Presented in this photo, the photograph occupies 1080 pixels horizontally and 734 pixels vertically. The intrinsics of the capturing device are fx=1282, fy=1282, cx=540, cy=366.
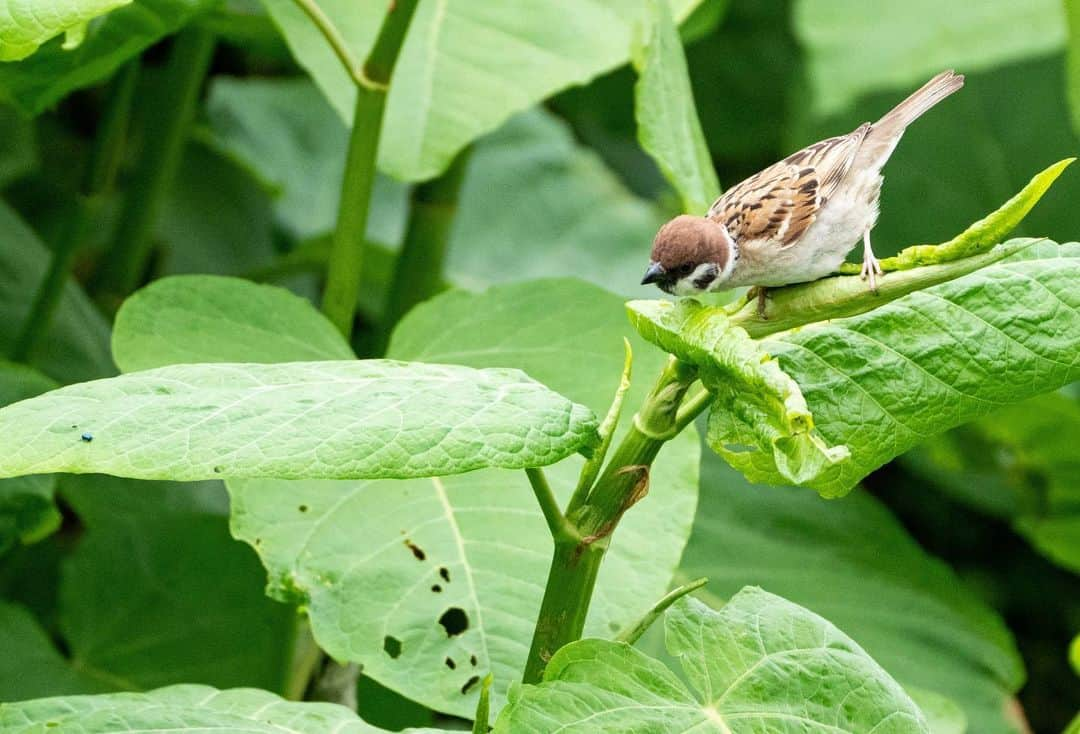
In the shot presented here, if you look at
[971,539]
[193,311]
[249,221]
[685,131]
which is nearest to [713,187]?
[685,131]

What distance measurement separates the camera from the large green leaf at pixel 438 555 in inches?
41.3

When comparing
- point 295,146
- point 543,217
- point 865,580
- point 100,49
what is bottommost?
point 865,580

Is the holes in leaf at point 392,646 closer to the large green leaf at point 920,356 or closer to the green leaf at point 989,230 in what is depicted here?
the large green leaf at point 920,356

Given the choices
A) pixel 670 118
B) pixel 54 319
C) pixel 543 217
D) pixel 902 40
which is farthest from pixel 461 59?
pixel 902 40

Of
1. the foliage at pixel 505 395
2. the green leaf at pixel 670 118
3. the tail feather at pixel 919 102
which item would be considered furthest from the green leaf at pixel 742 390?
the tail feather at pixel 919 102

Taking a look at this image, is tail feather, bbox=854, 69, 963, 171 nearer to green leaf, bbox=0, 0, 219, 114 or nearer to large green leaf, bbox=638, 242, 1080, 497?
large green leaf, bbox=638, 242, 1080, 497

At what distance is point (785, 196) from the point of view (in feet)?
3.93

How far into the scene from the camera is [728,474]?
6.27 feet

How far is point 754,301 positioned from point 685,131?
32 centimetres

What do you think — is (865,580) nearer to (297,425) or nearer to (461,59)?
(461,59)

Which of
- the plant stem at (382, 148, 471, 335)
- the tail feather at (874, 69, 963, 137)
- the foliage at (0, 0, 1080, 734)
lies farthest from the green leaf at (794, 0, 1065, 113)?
the tail feather at (874, 69, 963, 137)

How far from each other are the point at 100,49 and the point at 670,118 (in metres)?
0.56

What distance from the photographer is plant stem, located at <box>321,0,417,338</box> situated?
1266mm

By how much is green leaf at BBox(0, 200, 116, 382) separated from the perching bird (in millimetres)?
904
